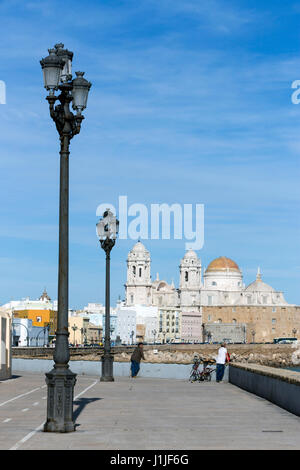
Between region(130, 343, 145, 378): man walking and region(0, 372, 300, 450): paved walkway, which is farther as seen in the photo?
region(130, 343, 145, 378): man walking

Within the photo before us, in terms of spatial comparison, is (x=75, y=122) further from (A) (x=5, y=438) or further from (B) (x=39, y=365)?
(B) (x=39, y=365)

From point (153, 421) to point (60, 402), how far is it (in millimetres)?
2395

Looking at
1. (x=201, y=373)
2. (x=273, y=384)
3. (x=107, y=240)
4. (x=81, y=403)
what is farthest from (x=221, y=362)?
(x=81, y=403)

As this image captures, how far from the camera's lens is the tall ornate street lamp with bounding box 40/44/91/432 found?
49.1ft

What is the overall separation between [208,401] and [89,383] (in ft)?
29.7

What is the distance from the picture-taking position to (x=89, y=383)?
99.2 ft

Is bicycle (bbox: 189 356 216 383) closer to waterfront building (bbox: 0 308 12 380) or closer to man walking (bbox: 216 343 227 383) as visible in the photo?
man walking (bbox: 216 343 227 383)

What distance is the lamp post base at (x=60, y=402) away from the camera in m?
14.8

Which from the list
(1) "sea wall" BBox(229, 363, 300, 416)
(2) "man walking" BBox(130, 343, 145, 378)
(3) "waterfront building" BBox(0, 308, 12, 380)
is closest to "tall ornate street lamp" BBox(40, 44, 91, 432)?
(1) "sea wall" BBox(229, 363, 300, 416)

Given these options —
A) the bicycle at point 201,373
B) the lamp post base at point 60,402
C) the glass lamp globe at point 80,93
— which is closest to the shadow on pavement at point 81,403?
the lamp post base at point 60,402

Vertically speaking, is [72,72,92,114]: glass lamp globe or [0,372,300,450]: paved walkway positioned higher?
[72,72,92,114]: glass lamp globe

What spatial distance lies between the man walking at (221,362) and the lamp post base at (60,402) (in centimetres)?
1532

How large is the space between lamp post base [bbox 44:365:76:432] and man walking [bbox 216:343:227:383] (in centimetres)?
1532
